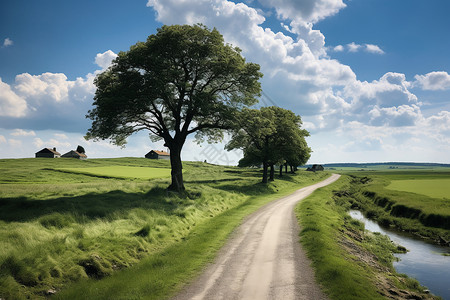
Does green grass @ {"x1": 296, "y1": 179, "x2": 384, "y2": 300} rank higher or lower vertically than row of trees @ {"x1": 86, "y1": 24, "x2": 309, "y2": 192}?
lower

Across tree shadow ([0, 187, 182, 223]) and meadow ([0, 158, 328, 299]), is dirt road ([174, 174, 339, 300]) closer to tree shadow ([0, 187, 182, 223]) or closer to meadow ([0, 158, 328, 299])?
meadow ([0, 158, 328, 299])

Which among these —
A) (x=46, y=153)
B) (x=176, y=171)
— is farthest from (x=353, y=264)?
(x=46, y=153)

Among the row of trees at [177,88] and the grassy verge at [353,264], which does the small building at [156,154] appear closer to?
the row of trees at [177,88]

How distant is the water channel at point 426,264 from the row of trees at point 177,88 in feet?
57.9

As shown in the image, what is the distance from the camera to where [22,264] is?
9.70 metres

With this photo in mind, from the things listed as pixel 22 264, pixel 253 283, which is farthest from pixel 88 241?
pixel 253 283

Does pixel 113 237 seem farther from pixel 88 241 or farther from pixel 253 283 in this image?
pixel 253 283

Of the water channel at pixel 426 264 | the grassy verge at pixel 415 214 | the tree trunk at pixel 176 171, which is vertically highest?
the tree trunk at pixel 176 171

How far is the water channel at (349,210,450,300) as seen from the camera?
12570mm

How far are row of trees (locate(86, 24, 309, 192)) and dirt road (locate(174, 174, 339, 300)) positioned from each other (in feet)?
47.4

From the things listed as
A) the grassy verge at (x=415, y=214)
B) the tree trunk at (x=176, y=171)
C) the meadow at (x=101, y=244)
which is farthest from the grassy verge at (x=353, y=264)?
the tree trunk at (x=176, y=171)

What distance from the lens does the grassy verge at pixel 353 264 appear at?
30.9 ft

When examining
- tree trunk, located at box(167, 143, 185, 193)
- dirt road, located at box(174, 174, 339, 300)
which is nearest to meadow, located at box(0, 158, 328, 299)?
dirt road, located at box(174, 174, 339, 300)

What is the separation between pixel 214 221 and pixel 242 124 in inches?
480
